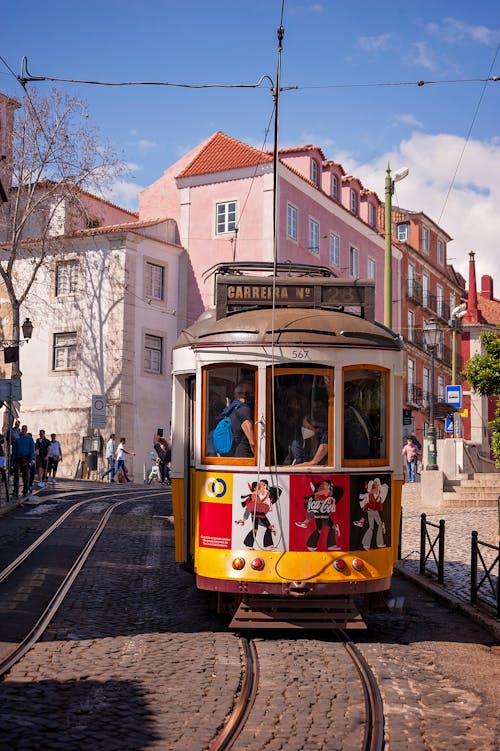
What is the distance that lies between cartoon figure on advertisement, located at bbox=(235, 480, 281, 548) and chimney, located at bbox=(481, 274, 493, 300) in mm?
72087

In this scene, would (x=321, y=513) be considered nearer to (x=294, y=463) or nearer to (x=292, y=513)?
(x=292, y=513)

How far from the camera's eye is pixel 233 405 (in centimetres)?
890

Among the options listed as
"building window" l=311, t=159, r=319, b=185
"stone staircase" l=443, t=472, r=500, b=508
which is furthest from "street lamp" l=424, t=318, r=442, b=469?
"building window" l=311, t=159, r=319, b=185

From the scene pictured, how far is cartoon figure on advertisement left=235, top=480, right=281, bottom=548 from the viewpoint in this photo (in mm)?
8602

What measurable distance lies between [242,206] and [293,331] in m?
32.3

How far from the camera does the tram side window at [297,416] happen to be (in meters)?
8.71

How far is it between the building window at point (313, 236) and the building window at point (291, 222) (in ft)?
5.91

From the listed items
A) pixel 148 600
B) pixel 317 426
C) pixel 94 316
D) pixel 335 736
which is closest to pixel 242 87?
pixel 317 426

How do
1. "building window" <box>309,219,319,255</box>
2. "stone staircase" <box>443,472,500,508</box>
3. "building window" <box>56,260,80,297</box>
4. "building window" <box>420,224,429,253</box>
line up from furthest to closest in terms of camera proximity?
"building window" <box>420,224,429,253</box>
"building window" <box>309,219,319,255</box>
"building window" <box>56,260,80,297</box>
"stone staircase" <box>443,472,500,508</box>

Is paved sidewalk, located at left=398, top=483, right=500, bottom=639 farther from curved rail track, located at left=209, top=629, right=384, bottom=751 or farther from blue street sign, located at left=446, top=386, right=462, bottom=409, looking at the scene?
blue street sign, located at left=446, top=386, right=462, bottom=409

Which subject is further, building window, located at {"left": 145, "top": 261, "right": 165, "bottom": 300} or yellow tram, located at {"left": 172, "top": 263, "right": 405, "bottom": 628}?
building window, located at {"left": 145, "top": 261, "right": 165, "bottom": 300}

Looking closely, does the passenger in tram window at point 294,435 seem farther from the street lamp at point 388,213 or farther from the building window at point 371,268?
the building window at point 371,268

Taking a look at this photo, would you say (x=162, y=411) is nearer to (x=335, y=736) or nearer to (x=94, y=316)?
(x=94, y=316)

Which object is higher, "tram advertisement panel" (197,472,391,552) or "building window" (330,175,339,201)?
"building window" (330,175,339,201)
